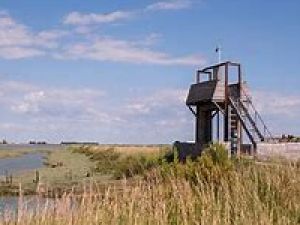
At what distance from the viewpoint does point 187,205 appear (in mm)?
10570

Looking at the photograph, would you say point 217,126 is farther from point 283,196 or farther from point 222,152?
point 283,196

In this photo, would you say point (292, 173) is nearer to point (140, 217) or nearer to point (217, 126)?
point (140, 217)

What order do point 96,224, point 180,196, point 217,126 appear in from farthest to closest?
point 217,126 → point 180,196 → point 96,224

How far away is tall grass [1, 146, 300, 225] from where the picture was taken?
9883 millimetres

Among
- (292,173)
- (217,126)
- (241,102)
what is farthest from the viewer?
(217,126)

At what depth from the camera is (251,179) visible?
1232 cm

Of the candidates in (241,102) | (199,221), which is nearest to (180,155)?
(241,102)

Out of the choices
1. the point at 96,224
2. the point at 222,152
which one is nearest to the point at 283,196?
the point at 96,224

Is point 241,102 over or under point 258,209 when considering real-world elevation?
over

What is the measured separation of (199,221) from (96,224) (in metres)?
1.56

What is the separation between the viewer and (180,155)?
37.7 meters

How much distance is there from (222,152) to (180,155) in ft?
42.1

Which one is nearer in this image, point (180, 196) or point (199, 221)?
point (199, 221)

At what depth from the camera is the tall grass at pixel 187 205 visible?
389 inches
